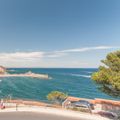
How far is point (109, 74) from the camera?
87.6 feet

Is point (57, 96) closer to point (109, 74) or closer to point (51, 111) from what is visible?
point (51, 111)

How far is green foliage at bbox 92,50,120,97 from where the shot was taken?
26.3m

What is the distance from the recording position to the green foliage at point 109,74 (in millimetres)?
26256

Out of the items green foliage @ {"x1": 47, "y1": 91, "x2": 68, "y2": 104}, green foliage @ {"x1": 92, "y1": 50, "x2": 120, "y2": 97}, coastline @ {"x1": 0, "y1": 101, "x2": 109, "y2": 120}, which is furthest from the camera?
green foliage @ {"x1": 47, "y1": 91, "x2": 68, "y2": 104}

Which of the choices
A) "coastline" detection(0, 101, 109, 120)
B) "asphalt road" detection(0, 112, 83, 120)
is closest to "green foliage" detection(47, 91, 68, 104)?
"coastline" detection(0, 101, 109, 120)

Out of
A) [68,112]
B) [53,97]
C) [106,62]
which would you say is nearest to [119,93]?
[106,62]

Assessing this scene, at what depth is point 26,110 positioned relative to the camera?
100 ft

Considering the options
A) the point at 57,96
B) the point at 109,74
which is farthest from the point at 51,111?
the point at 57,96

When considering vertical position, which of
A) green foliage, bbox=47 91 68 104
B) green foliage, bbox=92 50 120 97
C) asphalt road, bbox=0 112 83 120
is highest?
green foliage, bbox=92 50 120 97

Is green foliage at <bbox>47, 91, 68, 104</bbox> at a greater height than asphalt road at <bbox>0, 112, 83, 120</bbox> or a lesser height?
greater

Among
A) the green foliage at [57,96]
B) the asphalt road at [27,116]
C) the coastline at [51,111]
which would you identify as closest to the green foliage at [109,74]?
the coastline at [51,111]

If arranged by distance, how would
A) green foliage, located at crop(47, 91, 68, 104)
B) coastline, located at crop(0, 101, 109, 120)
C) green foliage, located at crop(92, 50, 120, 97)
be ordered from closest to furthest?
green foliage, located at crop(92, 50, 120, 97)
coastline, located at crop(0, 101, 109, 120)
green foliage, located at crop(47, 91, 68, 104)

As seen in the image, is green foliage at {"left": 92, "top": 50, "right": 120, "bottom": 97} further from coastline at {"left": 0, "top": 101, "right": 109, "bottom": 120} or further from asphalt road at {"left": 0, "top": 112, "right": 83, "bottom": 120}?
asphalt road at {"left": 0, "top": 112, "right": 83, "bottom": 120}

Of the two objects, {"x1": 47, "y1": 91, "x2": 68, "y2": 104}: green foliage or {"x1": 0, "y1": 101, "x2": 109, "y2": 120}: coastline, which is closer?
{"x1": 0, "y1": 101, "x2": 109, "y2": 120}: coastline
